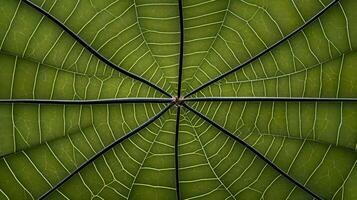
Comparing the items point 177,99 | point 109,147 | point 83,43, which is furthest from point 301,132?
point 83,43

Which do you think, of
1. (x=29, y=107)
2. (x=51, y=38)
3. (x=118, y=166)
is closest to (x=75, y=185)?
(x=118, y=166)

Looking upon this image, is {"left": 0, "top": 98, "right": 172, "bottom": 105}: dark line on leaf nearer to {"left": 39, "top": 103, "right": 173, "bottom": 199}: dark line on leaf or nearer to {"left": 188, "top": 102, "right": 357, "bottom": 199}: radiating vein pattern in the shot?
{"left": 39, "top": 103, "right": 173, "bottom": 199}: dark line on leaf

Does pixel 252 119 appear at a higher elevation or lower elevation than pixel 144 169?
higher

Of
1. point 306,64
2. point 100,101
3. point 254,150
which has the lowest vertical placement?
point 254,150

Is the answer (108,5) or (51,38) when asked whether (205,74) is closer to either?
(108,5)

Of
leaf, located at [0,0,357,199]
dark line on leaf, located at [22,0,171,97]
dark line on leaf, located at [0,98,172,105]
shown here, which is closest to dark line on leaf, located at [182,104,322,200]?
leaf, located at [0,0,357,199]

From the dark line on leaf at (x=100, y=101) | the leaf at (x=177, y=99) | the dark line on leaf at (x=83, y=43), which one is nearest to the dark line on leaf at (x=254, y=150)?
the leaf at (x=177, y=99)

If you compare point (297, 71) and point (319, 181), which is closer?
point (297, 71)

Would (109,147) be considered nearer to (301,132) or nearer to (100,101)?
(100,101)
